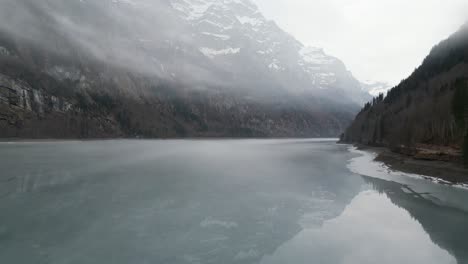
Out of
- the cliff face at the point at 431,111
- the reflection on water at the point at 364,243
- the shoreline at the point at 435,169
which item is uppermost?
the cliff face at the point at 431,111

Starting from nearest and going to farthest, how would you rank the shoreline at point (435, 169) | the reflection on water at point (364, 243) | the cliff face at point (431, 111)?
the reflection on water at point (364, 243) → the shoreline at point (435, 169) → the cliff face at point (431, 111)

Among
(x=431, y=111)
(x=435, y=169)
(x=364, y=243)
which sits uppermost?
(x=431, y=111)

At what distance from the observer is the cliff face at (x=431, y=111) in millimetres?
54344

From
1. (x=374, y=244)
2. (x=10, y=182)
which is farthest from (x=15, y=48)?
(x=374, y=244)

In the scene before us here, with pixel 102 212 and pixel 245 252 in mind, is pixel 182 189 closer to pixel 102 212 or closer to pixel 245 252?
pixel 102 212

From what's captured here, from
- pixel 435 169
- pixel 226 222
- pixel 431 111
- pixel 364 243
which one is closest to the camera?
pixel 364 243

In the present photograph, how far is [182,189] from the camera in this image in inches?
1174

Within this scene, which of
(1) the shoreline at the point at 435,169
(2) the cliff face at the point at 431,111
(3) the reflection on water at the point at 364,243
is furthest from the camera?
(2) the cliff face at the point at 431,111

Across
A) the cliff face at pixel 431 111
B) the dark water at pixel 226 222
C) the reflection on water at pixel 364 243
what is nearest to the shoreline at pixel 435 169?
the cliff face at pixel 431 111

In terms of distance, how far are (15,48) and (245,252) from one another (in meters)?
240

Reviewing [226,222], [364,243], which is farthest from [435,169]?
[226,222]

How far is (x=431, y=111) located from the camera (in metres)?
70.8

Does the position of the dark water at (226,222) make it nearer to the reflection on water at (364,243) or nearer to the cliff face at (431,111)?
the reflection on water at (364,243)

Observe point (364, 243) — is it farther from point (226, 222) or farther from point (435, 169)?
point (435, 169)
